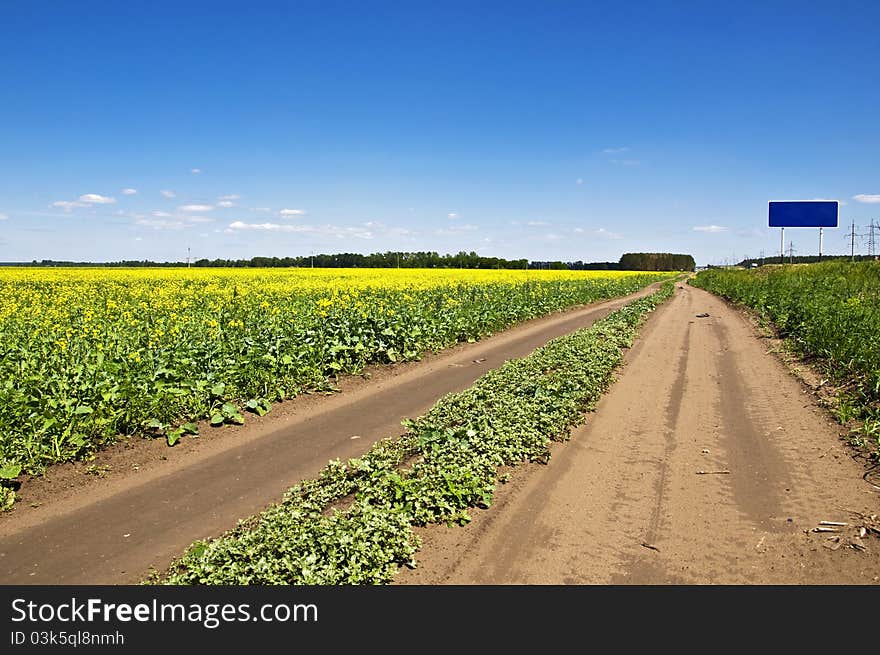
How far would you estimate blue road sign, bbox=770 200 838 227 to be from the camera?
55.9m

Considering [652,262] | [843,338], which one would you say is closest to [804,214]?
[843,338]

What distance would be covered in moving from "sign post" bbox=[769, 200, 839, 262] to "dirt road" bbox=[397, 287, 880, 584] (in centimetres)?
5434

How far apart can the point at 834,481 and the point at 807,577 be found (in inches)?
112

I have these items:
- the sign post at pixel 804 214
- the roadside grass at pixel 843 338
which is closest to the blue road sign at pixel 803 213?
the sign post at pixel 804 214

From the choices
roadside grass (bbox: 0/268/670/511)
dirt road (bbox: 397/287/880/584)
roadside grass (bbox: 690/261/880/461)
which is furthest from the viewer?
roadside grass (bbox: 690/261/880/461)

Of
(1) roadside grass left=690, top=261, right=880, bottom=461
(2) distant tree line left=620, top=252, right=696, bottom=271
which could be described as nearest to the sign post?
(1) roadside grass left=690, top=261, right=880, bottom=461

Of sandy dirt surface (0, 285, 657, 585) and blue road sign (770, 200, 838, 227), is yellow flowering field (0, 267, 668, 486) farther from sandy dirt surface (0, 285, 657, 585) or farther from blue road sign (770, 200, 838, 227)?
blue road sign (770, 200, 838, 227)

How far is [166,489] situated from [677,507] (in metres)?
6.08

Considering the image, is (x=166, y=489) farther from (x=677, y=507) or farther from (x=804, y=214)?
(x=804, y=214)

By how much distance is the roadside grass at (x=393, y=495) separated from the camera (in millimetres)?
4973

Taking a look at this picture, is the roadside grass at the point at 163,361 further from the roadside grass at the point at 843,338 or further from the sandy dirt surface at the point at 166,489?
the roadside grass at the point at 843,338
